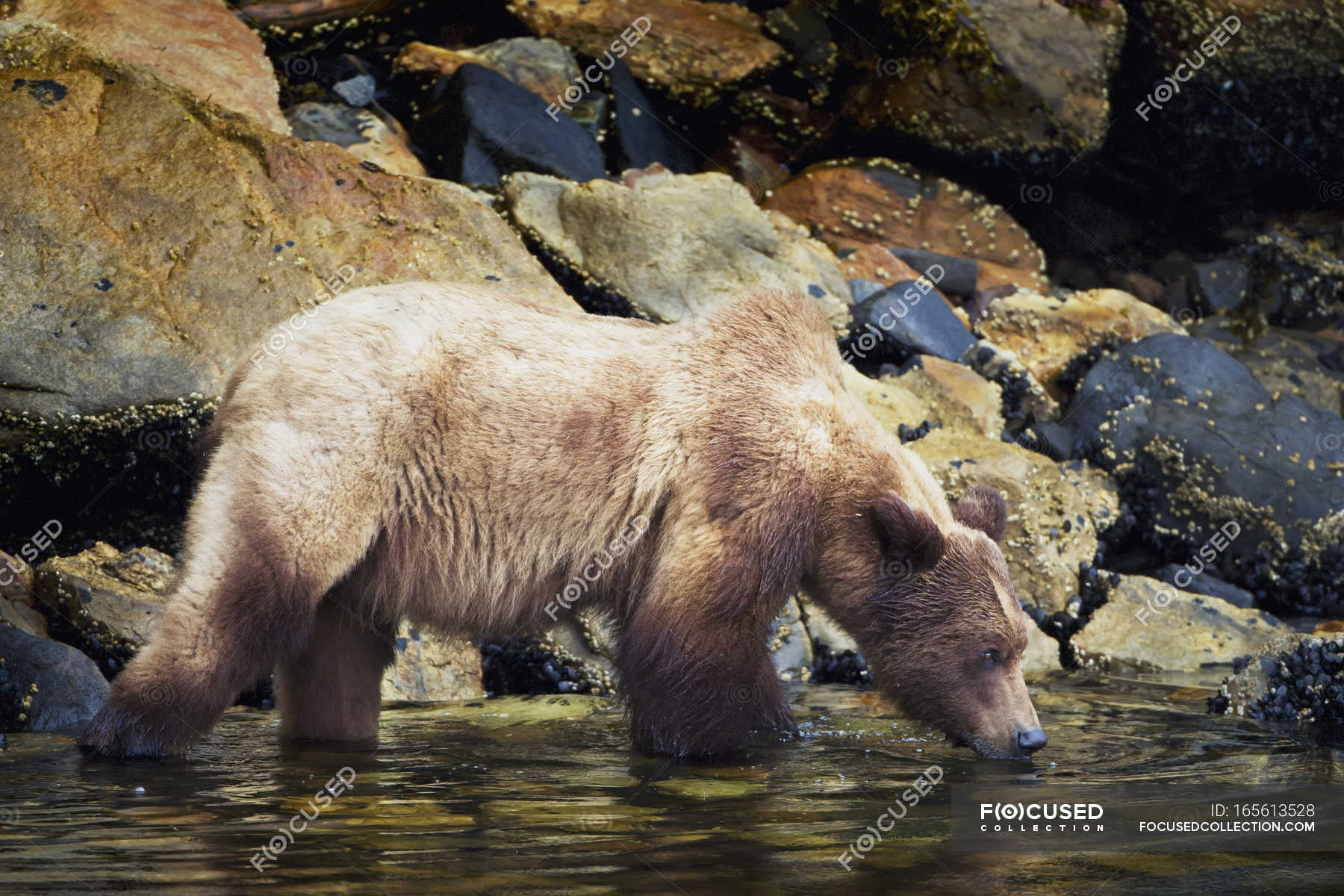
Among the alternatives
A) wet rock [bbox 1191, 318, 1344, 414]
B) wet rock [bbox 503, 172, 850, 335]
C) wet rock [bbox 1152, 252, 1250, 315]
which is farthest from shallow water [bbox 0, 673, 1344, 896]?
wet rock [bbox 1152, 252, 1250, 315]

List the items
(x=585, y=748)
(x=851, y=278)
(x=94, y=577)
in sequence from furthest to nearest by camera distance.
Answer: (x=851, y=278), (x=94, y=577), (x=585, y=748)

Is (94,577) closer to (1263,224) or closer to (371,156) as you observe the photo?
(371,156)

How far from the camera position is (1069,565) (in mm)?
10945

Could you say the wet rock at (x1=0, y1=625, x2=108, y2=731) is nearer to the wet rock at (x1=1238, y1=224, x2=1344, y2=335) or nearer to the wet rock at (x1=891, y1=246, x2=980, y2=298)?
the wet rock at (x1=891, y1=246, x2=980, y2=298)

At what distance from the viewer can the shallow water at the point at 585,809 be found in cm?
445

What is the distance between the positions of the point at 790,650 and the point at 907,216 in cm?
816

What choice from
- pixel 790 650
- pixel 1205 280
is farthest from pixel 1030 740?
pixel 1205 280

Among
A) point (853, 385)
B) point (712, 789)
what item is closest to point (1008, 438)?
point (853, 385)

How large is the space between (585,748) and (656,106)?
10.6 meters

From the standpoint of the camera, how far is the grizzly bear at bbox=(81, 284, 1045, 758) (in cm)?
624

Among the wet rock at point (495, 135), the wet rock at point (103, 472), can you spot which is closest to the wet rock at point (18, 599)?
the wet rock at point (103, 472)

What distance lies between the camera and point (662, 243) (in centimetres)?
1209

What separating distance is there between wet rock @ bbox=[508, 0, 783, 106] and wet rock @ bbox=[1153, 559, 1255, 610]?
800 cm

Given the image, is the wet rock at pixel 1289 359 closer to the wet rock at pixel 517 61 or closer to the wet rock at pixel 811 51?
the wet rock at pixel 811 51
